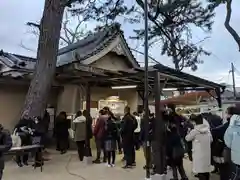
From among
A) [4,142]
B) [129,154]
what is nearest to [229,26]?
[129,154]

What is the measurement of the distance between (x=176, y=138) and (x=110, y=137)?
279 cm

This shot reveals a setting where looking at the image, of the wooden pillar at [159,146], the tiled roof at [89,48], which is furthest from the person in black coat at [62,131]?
the wooden pillar at [159,146]

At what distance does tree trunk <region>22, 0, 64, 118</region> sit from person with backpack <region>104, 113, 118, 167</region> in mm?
2648

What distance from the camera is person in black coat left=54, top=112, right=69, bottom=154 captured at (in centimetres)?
1266

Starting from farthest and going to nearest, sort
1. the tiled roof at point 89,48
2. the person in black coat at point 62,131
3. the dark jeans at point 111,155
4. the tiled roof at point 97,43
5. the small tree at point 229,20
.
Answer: the small tree at point 229,20 → the tiled roof at point 97,43 → the tiled roof at point 89,48 → the person in black coat at point 62,131 → the dark jeans at point 111,155

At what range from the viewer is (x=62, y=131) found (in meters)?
12.9

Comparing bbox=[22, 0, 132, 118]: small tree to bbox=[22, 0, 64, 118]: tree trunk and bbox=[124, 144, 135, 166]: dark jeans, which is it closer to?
bbox=[22, 0, 64, 118]: tree trunk

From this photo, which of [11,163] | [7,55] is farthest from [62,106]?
[11,163]

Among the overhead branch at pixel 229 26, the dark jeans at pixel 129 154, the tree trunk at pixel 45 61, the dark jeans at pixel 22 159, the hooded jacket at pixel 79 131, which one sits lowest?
the dark jeans at pixel 22 159

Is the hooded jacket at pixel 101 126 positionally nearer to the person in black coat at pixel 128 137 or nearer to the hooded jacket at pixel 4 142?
the person in black coat at pixel 128 137

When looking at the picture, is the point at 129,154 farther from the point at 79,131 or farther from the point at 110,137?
the point at 79,131

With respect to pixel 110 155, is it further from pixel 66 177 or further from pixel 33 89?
pixel 33 89

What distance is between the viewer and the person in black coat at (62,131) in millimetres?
12664

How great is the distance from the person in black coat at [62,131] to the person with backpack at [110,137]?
320 cm
